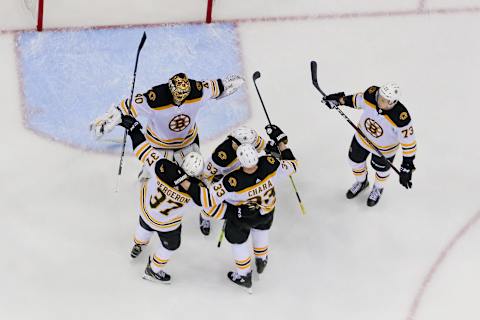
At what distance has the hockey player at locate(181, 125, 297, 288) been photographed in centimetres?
432

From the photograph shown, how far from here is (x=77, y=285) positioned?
194 inches

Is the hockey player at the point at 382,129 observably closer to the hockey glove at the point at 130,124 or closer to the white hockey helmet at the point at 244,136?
the white hockey helmet at the point at 244,136

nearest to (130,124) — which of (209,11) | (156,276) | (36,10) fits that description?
(156,276)

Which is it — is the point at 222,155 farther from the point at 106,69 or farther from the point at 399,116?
the point at 106,69

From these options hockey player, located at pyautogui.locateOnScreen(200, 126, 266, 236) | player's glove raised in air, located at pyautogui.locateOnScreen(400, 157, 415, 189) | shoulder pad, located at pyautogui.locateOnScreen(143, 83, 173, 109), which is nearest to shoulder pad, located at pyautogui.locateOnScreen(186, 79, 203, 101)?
shoulder pad, located at pyautogui.locateOnScreen(143, 83, 173, 109)

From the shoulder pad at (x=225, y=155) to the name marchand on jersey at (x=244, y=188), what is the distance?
1.10 feet

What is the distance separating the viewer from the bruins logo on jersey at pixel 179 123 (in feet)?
15.6

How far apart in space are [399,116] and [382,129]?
0.18m

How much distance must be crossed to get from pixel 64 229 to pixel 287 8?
2.53 m

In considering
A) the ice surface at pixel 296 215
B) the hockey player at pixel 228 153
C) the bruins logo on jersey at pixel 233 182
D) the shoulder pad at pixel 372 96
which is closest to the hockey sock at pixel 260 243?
the ice surface at pixel 296 215

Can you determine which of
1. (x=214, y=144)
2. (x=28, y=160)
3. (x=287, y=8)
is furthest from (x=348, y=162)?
(x=28, y=160)

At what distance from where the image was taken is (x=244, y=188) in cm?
434

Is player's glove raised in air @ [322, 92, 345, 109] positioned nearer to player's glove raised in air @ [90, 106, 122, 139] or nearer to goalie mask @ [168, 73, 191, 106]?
goalie mask @ [168, 73, 191, 106]

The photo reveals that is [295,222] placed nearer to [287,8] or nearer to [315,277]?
[315,277]
